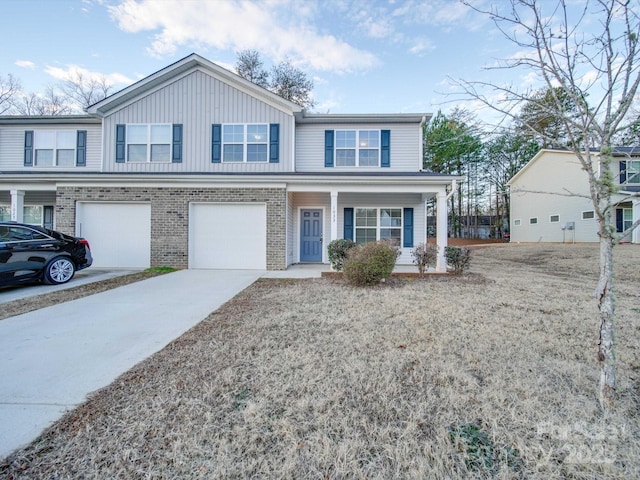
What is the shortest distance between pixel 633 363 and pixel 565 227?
70.4 feet

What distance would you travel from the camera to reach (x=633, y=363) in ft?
10.2

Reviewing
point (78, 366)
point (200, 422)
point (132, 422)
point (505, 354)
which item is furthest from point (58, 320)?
point (505, 354)

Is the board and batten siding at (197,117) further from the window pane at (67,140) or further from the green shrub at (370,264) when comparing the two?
the green shrub at (370,264)

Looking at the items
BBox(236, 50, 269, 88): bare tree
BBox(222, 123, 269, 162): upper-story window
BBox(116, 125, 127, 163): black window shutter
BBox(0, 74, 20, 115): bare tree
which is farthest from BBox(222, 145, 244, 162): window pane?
BBox(0, 74, 20, 115): bare tree

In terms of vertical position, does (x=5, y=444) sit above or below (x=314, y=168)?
below

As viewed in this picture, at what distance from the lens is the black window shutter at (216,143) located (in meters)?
10.6

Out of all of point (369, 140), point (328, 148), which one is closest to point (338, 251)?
point (328, 148)

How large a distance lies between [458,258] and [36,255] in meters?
10.9

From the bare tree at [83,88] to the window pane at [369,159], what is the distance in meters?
24.4

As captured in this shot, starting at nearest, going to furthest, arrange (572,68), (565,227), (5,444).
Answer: (5,444) → (572,68) → (565,227)

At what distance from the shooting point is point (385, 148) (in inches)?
436

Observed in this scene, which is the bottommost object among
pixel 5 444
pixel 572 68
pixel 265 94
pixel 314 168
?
pixel 5 444

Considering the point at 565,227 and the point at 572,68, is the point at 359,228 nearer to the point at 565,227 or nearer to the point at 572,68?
the point at 572,68

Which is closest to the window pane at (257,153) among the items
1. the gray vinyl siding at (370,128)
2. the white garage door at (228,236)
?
the gray vinyl siding at (370,128)
